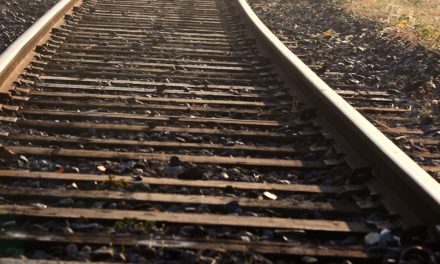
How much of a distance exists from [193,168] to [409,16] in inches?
357

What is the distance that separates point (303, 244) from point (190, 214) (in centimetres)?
55

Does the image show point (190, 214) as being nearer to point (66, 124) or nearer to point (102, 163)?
point (102, 163)

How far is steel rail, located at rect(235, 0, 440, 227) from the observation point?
10.0 feet

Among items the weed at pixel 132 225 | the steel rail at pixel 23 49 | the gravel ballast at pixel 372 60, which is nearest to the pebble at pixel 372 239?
the weed at pixel 132 225

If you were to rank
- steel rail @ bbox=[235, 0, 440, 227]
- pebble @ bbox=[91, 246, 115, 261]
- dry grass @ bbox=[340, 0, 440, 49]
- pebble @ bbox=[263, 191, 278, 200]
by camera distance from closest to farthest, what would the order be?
pebble @ bbox=[91, 246, 115, 261], steel rail @ bbox=[235, 0, 440, 227], pebble @ bbox=[263, 191, 278, 200], dry grass @ bbox=[340, 0, 440, 49]

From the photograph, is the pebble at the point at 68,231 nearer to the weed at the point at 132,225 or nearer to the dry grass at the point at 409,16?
the weed at the point at 132,225

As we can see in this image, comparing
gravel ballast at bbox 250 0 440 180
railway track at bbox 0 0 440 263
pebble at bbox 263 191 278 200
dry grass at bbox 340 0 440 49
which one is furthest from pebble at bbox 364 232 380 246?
dry grass at bbox 340 0 440 49

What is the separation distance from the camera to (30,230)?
293 cm

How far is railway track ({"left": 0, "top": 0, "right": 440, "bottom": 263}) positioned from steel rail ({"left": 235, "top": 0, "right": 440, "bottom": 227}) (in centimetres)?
1

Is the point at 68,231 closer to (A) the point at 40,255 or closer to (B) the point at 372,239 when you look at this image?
(A) the point at 40,255

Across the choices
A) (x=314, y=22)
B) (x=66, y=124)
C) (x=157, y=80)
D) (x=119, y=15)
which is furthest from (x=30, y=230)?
(x=314, y=22)

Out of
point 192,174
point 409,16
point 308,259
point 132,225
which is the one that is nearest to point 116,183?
point 192,174

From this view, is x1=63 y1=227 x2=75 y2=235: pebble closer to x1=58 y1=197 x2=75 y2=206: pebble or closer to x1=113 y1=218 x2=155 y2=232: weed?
x1=113 y1=218 x2=155 y2=232: weed

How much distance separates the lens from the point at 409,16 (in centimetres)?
1184
